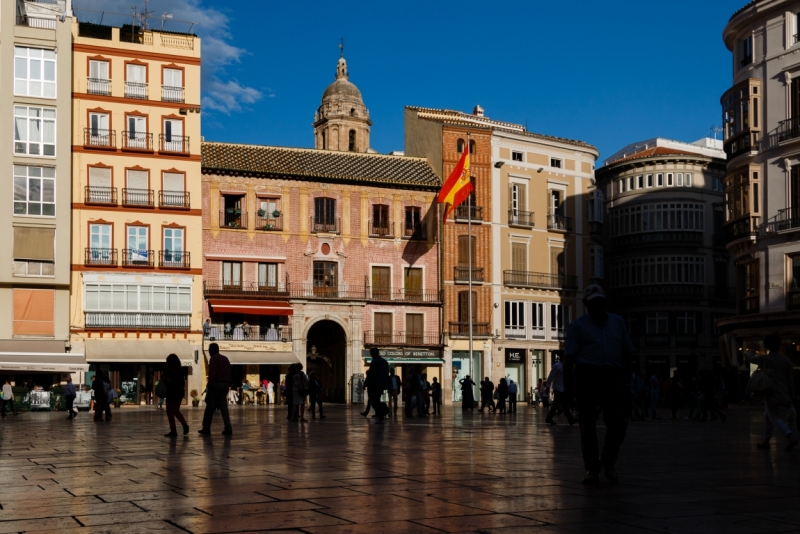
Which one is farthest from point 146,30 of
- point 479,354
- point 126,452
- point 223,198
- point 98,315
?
point 126,452

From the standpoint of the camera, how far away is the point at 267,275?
5644cm

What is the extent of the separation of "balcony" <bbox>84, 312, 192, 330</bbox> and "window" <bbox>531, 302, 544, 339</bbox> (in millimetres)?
19739

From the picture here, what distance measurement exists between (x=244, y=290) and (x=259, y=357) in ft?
11.4

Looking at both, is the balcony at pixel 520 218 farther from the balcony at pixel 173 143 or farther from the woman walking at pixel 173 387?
the woman walking at pixel 173 387

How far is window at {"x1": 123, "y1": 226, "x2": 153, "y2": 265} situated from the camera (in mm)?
52938

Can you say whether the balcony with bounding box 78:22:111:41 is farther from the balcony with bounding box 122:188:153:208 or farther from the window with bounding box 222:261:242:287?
the window with bounding box 222:261:242:287

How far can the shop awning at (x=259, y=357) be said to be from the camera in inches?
2126

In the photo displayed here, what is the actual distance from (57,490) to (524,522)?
4.27 meters

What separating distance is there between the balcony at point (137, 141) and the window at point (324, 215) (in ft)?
29.8

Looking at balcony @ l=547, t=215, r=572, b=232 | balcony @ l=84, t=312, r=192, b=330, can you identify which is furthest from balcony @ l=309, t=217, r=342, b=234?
balcony @ l=547, t=215, r=572, b=232

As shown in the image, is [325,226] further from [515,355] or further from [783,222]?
[783,222]

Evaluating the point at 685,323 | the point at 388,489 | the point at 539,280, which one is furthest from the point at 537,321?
the point at 388,489

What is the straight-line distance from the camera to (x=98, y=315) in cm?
5212

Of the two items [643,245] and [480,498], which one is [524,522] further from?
[643,245]
